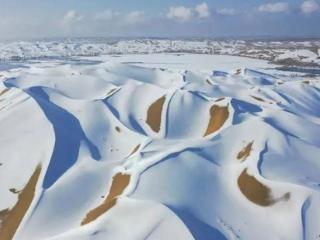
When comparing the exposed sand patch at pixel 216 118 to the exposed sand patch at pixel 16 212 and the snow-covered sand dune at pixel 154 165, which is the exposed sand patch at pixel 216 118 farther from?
the exposed sand patch at pixel 16 212

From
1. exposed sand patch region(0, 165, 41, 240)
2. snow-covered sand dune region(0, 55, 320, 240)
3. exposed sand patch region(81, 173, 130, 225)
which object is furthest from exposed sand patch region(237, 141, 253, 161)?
exposed sand patch region(0, 165, 41, 240)

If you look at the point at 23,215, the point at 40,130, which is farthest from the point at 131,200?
the point at 40,130

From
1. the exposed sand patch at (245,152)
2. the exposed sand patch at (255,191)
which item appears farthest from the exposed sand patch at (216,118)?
the exposed sand patch at (255,191)

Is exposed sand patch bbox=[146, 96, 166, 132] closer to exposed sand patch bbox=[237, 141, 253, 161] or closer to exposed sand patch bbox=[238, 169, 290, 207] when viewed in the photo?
Answer: exposed sand patch bbox=[237, 141, 253, 161]

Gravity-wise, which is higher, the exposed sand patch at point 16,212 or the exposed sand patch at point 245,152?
the exposed sand patch at point 245,152

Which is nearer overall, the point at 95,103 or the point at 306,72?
the point at 95,103

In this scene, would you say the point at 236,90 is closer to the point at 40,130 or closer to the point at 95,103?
the point at 95,103
